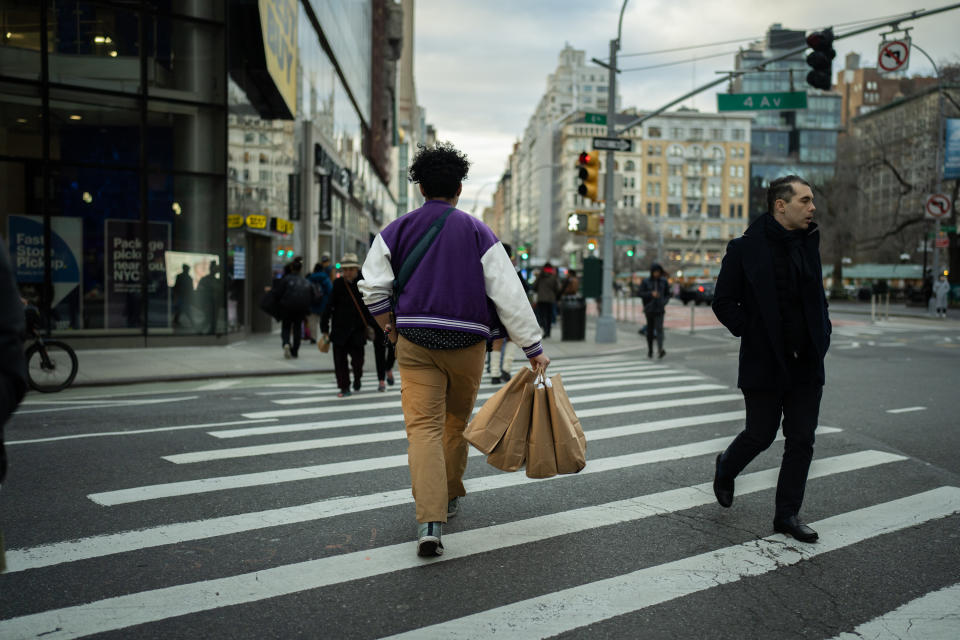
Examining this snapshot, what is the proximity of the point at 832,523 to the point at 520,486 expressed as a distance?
6.60ft

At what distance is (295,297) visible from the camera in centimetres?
1516

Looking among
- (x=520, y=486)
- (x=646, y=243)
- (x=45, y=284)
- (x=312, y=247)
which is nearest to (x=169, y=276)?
(x=45, y=284)

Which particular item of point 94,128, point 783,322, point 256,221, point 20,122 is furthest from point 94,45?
point 783,322

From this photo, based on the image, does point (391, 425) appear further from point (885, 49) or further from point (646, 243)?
point (646, 243)

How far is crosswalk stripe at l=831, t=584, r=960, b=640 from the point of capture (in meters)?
3.25

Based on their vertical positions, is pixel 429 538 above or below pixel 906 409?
above

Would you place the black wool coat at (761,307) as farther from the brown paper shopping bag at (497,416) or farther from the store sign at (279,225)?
the store sign at (279,225)

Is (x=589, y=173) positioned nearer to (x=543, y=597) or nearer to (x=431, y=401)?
(x=431, y=401)

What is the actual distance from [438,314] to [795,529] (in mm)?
2338

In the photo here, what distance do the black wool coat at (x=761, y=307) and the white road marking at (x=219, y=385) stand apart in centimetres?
871

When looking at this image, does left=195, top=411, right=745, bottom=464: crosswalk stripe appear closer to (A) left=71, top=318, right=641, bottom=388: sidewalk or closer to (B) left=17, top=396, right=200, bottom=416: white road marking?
(B) left=17, top=396, right=200, bottom=416: white road marking

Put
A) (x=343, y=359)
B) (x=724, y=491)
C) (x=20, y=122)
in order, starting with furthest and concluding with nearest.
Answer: (x=20, y=122) → (x=343, y=359) → (x=724, y=491)

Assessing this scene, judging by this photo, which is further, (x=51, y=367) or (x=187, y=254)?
(x=187, y=254)

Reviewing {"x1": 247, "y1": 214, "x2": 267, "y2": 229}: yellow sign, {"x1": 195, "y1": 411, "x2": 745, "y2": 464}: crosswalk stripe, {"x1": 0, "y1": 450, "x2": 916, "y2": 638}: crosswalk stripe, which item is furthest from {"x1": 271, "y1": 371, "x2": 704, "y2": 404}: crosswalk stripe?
{"x1": 247, "y1": 214, "x2": 267, "y2": 229}: yellow sign
